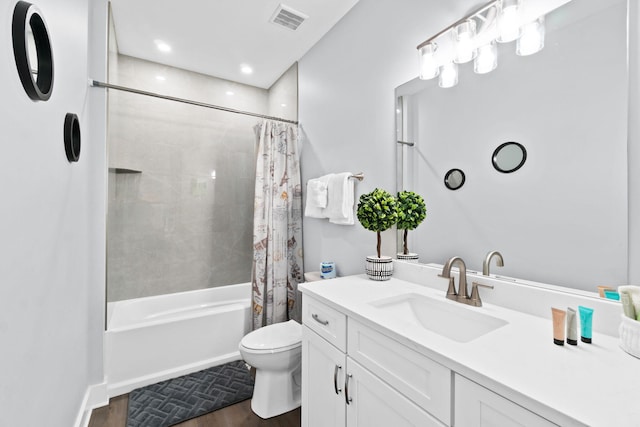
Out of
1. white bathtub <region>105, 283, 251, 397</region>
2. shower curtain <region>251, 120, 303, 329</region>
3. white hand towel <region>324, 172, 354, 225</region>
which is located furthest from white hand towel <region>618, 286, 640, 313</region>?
white bathtub <region>105, 283, 251, 397</region>

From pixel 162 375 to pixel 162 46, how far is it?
263 centimetres

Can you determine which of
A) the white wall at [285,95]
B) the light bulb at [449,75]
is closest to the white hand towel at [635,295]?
the light bulb at [449,75]

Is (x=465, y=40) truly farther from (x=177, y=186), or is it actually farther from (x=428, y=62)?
(x=177, y=186)

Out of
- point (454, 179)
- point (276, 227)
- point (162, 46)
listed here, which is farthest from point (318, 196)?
point (162, 46)

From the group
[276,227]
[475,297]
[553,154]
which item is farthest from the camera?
[276,227]

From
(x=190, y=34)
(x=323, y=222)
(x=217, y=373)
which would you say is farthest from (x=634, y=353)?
(x=190, y=34)

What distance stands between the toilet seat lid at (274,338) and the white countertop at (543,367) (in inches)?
34.4

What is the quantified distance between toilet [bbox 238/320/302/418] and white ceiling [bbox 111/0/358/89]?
2.24m

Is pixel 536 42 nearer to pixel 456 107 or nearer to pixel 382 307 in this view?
pixel 456 107

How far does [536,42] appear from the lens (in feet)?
3.45

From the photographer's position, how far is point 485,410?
63cm

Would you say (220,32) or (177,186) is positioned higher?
(220,32)

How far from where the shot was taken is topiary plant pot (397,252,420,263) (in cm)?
151

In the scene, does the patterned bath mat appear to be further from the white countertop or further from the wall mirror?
the wall mirror
